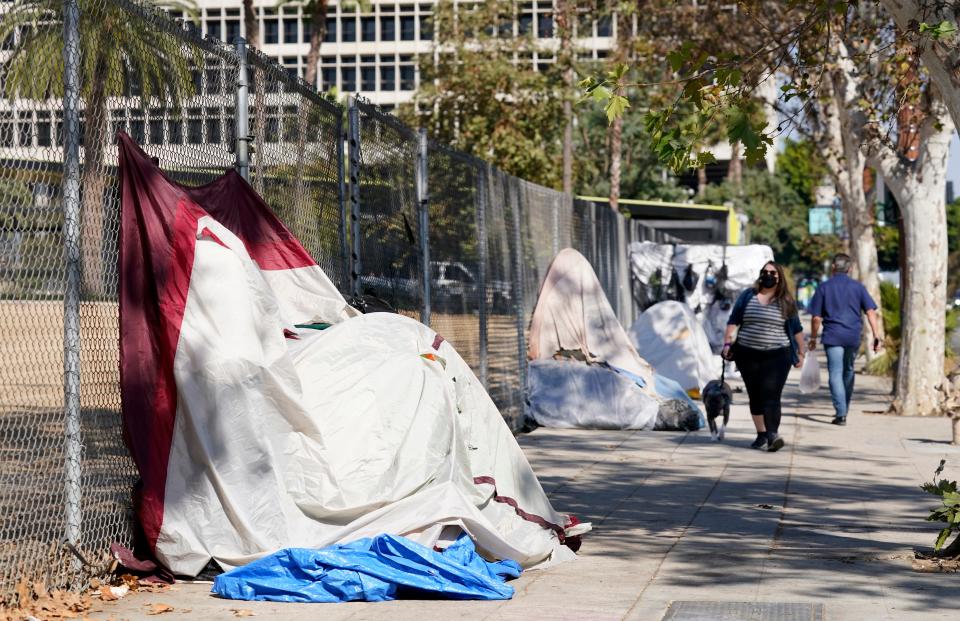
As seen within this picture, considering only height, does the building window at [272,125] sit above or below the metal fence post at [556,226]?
above

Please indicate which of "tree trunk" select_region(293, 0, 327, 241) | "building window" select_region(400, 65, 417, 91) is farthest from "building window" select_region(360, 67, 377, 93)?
"tree trunk" select_region(293, 0, 327, 241)

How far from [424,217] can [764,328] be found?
334 cm

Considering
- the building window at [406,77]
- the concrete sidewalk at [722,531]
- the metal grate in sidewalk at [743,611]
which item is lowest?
the concrete sidewalk at [722,531]

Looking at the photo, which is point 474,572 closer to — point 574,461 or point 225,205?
point 225,205

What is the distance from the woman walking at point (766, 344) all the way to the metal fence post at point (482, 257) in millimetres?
2213

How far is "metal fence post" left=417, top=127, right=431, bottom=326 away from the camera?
1117 centimetres

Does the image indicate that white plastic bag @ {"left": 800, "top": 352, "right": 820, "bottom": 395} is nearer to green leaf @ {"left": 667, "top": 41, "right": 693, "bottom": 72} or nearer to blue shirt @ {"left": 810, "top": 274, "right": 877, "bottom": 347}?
blue shirt @ {"left": 810, "top": 274, "right": 877, "bottom": 347}

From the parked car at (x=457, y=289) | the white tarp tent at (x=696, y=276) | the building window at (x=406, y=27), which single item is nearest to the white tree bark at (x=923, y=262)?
the parked car at (x=457, y=289)

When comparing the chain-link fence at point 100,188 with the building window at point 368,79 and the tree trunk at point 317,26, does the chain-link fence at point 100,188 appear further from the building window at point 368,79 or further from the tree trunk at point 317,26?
the building window at point 368,79

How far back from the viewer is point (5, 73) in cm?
537

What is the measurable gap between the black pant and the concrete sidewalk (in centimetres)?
39

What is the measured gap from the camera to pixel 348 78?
102 meters

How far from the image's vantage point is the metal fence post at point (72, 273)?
18.9 feet

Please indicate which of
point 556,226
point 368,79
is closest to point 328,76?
point 368,79
